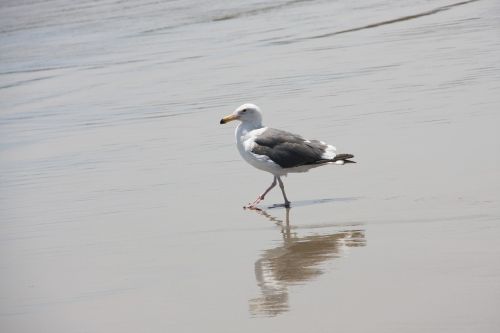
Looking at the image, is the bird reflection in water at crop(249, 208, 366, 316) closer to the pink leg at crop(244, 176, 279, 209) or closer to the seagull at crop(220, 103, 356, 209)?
the pink leg at crop(244, 176, 279, 209)

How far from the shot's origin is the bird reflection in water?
634 cm

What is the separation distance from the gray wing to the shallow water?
1.00 ft

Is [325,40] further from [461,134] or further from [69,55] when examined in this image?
[461,134]

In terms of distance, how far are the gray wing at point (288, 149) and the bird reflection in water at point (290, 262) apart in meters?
1.22

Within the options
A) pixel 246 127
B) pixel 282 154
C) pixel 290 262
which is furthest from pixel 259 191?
pixel 290 262

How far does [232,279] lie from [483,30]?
35.7 feet

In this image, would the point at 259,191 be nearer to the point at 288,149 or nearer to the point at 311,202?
the point at 288,149

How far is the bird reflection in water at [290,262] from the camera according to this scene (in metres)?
6.34

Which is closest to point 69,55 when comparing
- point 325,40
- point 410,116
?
point 325,40

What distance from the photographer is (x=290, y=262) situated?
23.6 ft

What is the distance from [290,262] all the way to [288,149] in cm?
245

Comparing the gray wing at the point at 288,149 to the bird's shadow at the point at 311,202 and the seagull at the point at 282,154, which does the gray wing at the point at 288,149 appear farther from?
the bird's shadow at the point at 311,202

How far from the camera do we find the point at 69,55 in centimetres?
2130

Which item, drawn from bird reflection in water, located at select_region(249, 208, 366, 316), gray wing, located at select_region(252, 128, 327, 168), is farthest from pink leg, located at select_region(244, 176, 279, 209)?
bird reflection in water, located at select_region(249, 208, 366, 316)
